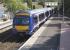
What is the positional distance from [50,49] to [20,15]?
7040mm

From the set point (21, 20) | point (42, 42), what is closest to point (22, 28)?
point (21, 20)

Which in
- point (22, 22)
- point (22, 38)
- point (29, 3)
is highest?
point (22, 22)

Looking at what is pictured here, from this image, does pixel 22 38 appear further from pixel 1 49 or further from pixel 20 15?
pixel 1 49

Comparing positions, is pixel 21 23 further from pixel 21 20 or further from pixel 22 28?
pixel 22 28

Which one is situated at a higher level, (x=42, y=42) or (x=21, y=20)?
(x=21, y=20)

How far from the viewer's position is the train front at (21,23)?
2244 centimetres

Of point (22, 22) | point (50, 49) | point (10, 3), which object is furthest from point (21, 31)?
point (10, 3)

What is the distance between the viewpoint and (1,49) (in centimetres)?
1780

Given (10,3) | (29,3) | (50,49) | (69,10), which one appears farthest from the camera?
(29,3)

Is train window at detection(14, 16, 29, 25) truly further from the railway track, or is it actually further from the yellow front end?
the railway track

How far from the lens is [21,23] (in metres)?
22.8

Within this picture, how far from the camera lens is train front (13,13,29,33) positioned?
22.4 meters

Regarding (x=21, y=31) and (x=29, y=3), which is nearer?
(x=21, y=31)

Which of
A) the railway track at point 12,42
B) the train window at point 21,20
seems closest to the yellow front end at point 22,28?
the train window at point 21,20
